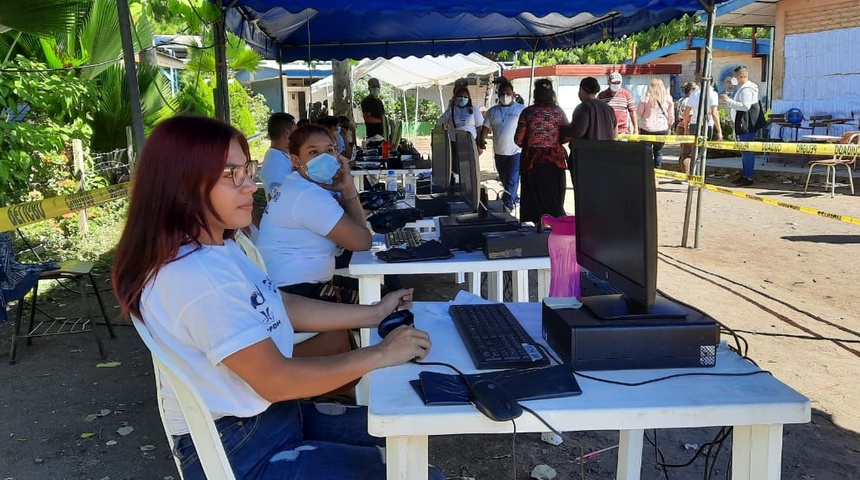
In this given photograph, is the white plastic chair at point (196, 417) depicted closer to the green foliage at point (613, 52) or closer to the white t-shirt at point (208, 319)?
the white t-shirt at point (208, 319)

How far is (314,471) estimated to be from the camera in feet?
5.71

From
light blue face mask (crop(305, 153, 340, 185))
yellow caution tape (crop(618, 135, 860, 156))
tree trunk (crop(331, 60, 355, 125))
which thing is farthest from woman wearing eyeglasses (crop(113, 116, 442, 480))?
tree trunk (crop(331, 60, 355, 125))

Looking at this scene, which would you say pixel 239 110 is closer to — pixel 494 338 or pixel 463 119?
pixel 463 119

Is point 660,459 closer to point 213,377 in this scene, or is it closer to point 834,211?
point 213,377

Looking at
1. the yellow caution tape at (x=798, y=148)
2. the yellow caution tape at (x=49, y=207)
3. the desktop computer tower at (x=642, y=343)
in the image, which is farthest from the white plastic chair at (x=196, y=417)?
the yellow caution tape at (x=798, y=148)

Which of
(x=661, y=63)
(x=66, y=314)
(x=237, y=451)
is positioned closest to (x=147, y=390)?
(x=66, y=314)

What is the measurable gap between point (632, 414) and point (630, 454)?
105 cm

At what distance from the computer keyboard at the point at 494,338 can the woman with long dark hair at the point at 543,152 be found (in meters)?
5.11

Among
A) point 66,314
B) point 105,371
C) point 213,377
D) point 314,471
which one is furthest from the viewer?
point 66,314

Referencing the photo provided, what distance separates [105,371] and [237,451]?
124 inches

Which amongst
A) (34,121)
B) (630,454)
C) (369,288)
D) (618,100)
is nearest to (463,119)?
(618,100)

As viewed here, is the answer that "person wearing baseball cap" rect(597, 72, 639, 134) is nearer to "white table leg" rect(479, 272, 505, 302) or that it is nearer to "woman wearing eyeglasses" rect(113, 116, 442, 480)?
"white table leg" rect(479, 272, 505, 302)

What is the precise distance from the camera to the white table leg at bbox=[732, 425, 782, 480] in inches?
64.3

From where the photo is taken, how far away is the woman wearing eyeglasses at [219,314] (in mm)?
1552
